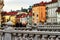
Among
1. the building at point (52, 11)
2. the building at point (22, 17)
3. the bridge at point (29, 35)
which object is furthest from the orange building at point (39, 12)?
the bridge at point (29, 35)

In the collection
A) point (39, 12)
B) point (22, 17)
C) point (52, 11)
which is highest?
point (52, 11)

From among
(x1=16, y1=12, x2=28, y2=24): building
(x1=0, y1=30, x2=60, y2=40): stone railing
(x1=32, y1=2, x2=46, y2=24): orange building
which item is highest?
(x1=0, y1=30, x2=60, y2=40): stone railing

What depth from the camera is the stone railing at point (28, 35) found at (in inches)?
334

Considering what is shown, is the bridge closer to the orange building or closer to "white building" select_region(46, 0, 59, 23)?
"white building" select_region(46, 0, 59, 23)

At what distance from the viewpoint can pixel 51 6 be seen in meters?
78.4

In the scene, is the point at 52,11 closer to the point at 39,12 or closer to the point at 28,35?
the point at 39,12

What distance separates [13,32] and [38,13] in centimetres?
8184

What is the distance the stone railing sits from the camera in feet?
27.8

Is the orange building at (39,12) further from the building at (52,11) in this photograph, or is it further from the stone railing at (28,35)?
the stone railing at (28,35)

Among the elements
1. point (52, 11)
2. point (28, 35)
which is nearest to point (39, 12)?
point (52, 11)

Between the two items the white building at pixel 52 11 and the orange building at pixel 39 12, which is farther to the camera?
the orange building at pixel 39 12

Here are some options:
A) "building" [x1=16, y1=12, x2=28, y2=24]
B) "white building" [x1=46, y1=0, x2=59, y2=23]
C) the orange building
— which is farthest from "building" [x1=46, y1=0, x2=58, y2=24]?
"building" [x1=16, y1=12, x2=28, y2=24]

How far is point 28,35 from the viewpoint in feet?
31.3

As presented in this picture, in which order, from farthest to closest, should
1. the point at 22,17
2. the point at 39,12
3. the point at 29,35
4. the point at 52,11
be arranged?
the point at 22,17
the point at 39,12
the point at 52,11
the point at 29,35
